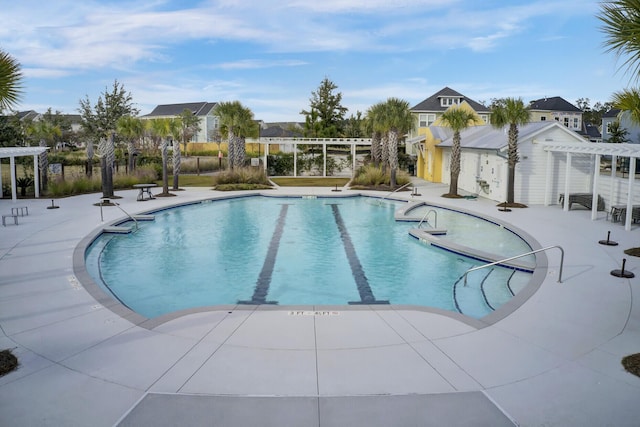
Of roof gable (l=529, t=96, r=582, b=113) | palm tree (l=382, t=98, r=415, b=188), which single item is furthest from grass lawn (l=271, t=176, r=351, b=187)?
roof gable (l=529, t=96, r=582, b=113)

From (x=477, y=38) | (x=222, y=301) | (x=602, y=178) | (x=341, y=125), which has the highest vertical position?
(x=477, y=38)

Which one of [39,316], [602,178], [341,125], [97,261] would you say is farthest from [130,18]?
[341,125]

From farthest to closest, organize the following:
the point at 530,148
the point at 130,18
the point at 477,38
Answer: the point at 477,38
the point at 130,18
the point at 530,148

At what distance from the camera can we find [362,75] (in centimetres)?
3966

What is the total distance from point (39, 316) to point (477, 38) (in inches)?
1064

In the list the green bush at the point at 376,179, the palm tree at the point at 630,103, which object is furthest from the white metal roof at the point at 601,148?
Result: the green bush at the point at 376,179

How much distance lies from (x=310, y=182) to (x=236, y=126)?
5.70 m

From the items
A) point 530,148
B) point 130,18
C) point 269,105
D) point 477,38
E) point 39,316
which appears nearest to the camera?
point 39,316

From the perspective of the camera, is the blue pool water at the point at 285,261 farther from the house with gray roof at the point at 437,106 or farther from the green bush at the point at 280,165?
the house with gray roof at the point at 437,106

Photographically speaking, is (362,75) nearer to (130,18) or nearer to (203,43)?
(203,43)

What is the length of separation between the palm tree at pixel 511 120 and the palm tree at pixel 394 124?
23.5ft

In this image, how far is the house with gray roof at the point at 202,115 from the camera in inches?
2566

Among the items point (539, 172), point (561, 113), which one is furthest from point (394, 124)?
point (561, 113)

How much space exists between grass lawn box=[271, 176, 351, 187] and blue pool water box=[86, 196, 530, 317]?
992 centimetres
